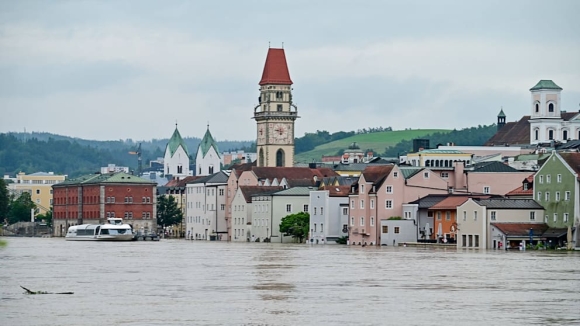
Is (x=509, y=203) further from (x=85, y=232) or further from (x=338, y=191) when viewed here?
(x=85, y=232)

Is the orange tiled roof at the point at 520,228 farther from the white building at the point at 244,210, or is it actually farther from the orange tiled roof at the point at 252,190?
the orange tiled roof at the point at 252,190

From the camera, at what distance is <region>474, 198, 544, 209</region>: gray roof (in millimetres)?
107312

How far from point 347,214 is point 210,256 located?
39.0 metres

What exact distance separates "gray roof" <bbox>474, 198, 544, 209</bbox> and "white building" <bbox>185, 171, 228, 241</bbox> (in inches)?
2462

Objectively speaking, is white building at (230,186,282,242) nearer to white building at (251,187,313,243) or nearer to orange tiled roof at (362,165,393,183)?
white building at (251,187,313,243)

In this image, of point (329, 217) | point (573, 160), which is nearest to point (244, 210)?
point (329, 217)

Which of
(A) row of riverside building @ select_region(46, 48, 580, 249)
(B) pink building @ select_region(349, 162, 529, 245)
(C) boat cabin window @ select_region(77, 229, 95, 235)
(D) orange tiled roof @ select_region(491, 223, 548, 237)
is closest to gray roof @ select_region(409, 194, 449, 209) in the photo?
(A) row of riverside building @ select_region(46, 48, 580, 249)

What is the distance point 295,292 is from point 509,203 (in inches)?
2155

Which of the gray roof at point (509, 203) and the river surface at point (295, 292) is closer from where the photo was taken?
the river surface at point (295, 292)

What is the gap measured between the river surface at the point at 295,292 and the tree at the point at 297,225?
53.2m

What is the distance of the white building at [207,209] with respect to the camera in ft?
563

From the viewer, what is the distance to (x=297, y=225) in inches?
5433

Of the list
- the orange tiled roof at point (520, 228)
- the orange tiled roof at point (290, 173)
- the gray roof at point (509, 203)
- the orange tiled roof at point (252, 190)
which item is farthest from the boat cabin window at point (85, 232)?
the orange tiled roof at point (520, 228)

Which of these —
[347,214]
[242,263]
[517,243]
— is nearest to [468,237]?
[517,243]
